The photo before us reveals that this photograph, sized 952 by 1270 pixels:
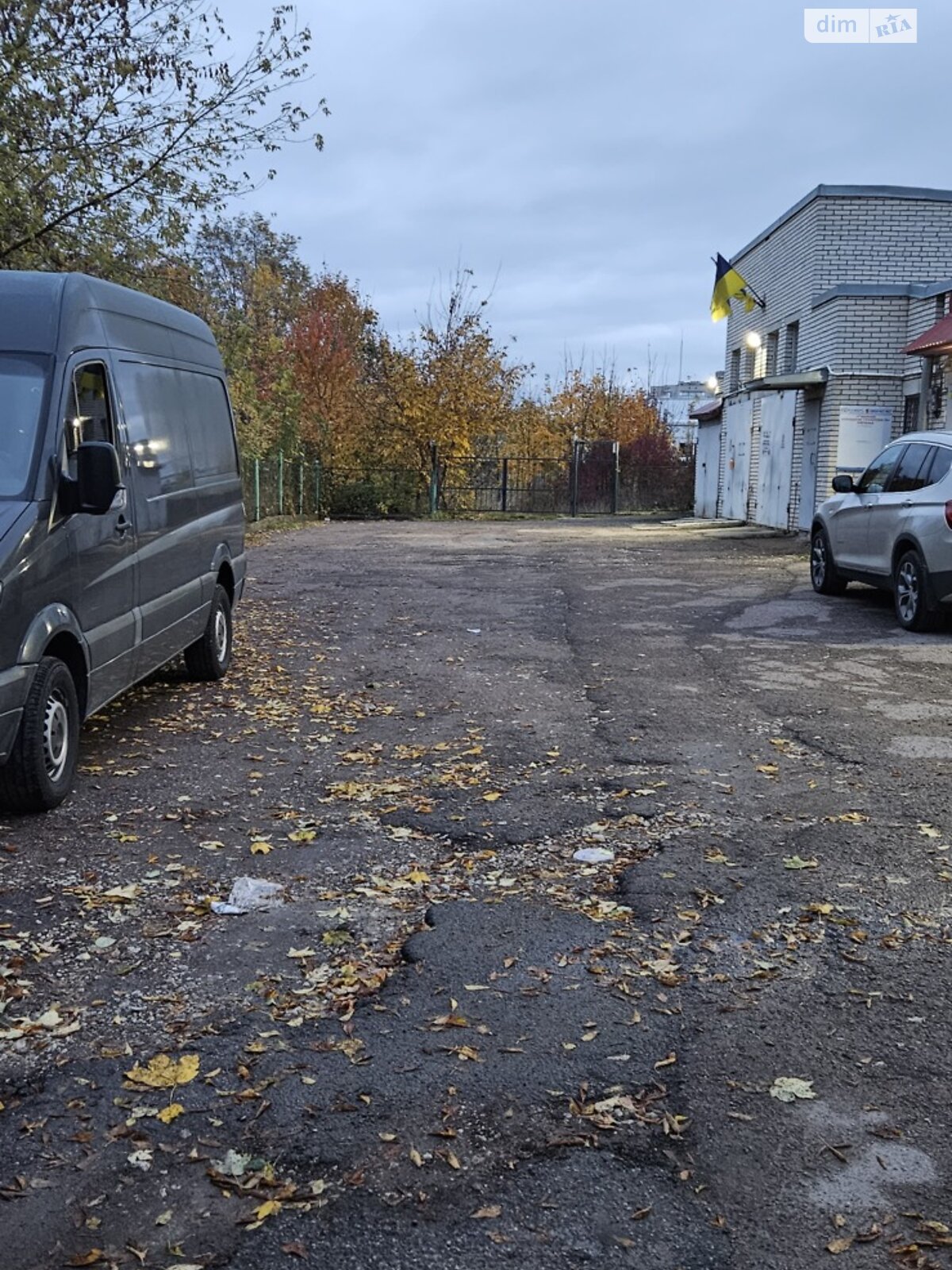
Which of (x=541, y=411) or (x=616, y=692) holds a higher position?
(x=541, y=411)

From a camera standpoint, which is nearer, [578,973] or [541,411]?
[578,973]

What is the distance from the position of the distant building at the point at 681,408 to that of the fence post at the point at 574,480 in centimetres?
388

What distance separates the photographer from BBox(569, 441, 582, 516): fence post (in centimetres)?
3950

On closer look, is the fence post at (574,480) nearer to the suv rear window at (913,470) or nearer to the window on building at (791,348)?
the window on building at (791,348)

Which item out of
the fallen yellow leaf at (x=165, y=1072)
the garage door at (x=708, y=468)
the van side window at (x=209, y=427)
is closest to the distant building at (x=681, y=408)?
the garage door at (x=708, y=468)

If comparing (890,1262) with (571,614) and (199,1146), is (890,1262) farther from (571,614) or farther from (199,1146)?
(571,614)

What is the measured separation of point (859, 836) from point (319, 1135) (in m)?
3.10

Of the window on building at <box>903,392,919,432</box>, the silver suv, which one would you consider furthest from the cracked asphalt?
the window on building at <box>903,392,919,432</box>

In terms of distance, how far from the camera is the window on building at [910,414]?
855 inches

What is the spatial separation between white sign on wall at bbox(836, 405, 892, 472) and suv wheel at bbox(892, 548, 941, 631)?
36.6 feet

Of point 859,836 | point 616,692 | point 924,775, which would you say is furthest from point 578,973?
point 616,692

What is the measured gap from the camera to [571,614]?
1242cm

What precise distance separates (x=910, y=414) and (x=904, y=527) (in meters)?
11.9

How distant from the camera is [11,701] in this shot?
16.2ft
